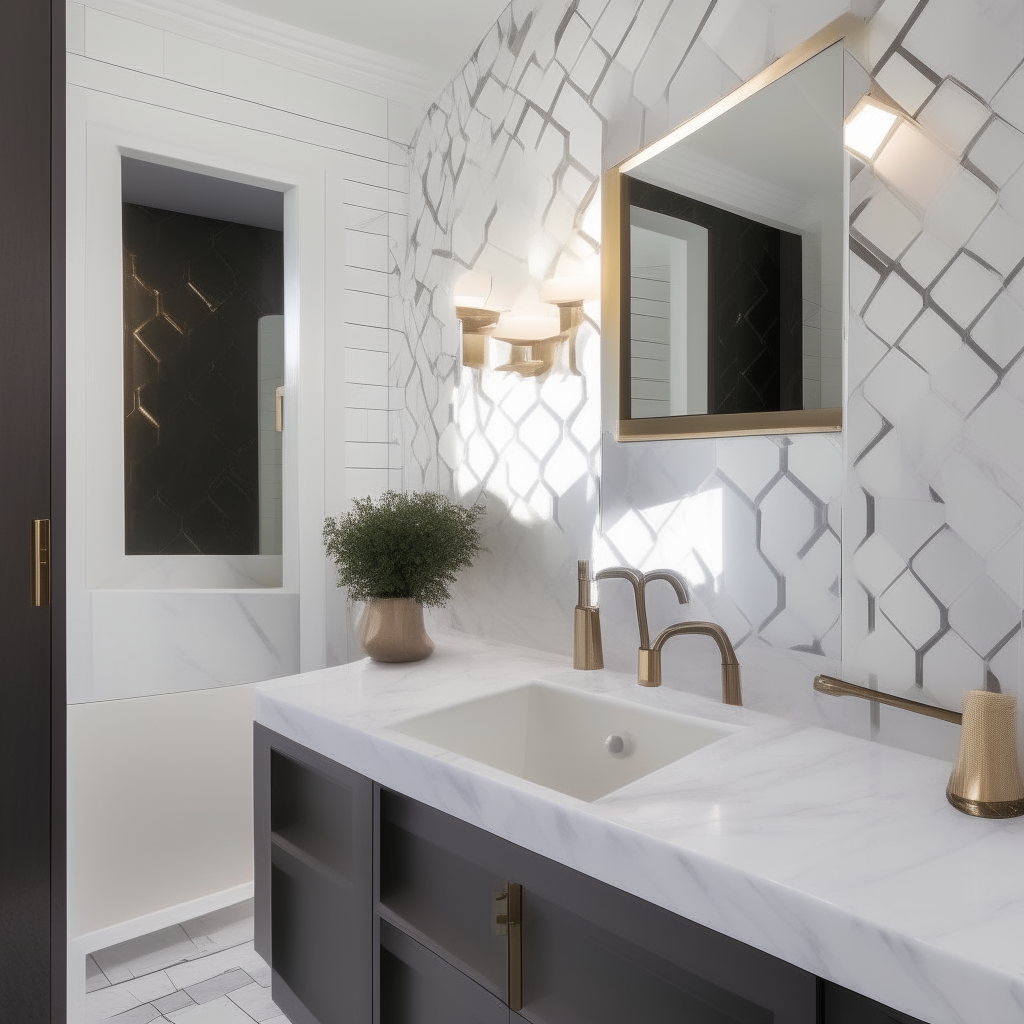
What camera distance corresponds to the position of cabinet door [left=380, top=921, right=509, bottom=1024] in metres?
1.17

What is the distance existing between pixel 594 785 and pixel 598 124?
4.39ft

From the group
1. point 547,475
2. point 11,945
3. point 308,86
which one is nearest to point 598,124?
point 547,475

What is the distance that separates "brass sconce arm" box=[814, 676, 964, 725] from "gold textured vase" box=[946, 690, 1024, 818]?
0.26ft

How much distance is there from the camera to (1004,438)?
1085 mm

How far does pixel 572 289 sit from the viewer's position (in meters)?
1.75

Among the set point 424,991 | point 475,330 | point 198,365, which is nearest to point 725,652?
point 424,991

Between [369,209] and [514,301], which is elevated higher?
[369,209]

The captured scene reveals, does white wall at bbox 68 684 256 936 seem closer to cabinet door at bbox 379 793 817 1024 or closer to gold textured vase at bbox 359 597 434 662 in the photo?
gold textured vase at bbox 359 597 434 662

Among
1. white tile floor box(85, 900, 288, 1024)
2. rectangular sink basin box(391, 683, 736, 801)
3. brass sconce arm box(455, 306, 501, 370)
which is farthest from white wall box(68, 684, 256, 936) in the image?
brass sconce arm box(455, 306, 501, 370)

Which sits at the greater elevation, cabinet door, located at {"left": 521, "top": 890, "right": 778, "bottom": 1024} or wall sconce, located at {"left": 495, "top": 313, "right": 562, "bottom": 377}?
wall sconce, located at {"left": 495, "top": 313, "right": 562, "bottom": 377}

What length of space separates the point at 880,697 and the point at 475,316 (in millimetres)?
1273

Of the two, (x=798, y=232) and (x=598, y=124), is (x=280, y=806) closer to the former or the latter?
(x=798, y=232)

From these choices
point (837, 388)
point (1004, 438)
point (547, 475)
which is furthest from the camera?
point (547, 475)

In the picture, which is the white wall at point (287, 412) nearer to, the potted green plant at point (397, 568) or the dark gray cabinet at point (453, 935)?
the potted green plant at point (397, 568)
